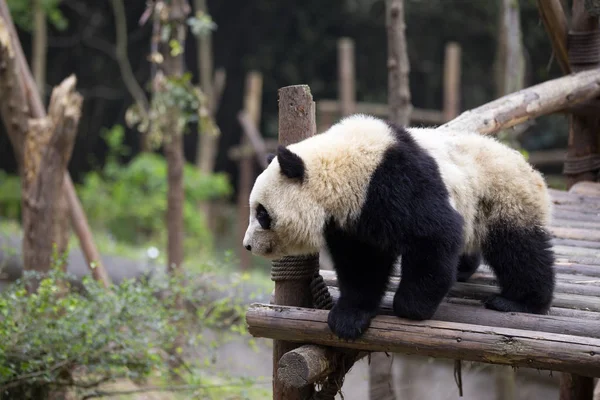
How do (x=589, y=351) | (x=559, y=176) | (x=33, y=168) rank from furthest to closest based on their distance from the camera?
(x=559, y=176)
(x=33, y=168)
(x=589, y=351)

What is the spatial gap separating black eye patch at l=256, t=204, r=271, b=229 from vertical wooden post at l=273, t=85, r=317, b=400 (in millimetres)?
350

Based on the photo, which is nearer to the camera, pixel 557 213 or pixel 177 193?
pixel 557 213

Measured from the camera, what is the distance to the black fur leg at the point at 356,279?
2617mm

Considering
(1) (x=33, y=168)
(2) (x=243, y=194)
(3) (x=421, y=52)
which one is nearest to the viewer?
(1) (x=33, y=168)

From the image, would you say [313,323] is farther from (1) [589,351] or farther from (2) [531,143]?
(2) [531,143]

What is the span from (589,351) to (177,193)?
155 inches

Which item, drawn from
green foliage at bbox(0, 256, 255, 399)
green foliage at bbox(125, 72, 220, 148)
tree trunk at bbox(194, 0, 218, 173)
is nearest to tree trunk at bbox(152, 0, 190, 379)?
green foliage at bbox(125, 72, 220, 148)

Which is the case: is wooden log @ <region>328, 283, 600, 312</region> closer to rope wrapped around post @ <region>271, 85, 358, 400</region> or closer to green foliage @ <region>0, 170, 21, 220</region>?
rope wrapped around post @ <region>271, 85, 358, 400</region>

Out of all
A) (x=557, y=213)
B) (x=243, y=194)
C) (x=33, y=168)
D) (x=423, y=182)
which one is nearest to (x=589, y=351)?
(x=423, y=182)

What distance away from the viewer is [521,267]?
9.35ft

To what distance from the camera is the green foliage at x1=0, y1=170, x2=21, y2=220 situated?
1124 cm

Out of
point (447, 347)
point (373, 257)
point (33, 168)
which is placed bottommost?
point (447, 347)

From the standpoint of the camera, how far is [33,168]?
4617 mm

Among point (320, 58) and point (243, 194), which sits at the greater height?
point (320, 58)
